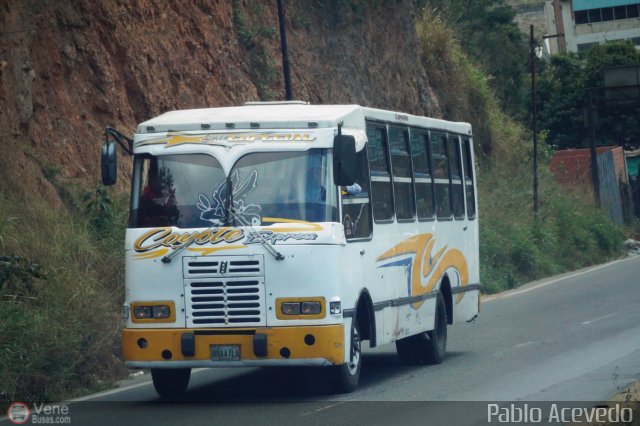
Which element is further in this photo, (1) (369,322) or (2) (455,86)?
(2) (455,86)

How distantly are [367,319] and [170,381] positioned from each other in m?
2.14

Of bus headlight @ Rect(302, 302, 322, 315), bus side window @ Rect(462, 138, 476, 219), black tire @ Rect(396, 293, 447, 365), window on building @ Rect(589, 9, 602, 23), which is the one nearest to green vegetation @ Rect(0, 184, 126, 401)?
bus headlight @ Rect(302, 302, 322, 315)

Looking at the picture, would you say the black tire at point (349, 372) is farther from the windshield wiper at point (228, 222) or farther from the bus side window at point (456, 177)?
the bus side window at point (456, 177)

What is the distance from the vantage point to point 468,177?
53.8ft

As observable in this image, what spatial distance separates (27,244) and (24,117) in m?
4.09

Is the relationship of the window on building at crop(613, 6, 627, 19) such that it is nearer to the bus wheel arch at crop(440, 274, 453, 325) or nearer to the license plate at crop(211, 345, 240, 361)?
the bus wheel arch at crop(440, 274, 453, 325)

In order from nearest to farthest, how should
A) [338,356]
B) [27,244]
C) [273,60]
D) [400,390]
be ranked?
[338,356] < [400,390] < [27,244] < [273,60]

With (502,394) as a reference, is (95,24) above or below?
above

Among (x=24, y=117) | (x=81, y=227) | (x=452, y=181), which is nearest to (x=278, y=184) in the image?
(x=452, y=181)

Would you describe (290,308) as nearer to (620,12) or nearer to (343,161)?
(343,161)

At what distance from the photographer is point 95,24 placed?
21.3 meters

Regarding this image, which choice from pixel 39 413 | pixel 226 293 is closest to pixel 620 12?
pixel 226 293

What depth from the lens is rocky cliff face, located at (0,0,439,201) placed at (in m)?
18.6

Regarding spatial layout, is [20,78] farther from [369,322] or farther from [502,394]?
[502,394]
